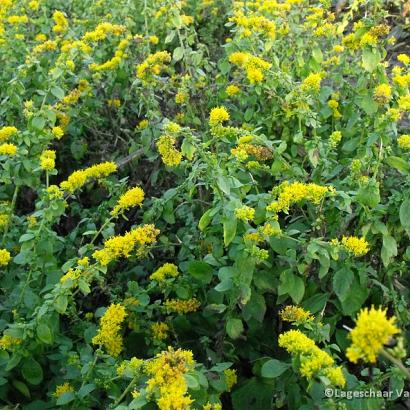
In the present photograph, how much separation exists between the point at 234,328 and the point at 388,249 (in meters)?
0.58

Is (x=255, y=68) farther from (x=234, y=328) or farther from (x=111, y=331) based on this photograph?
(x=111, y=331)

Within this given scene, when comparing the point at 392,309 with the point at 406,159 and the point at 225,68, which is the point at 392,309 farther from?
the point at 225,68

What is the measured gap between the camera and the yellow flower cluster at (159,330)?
211cm

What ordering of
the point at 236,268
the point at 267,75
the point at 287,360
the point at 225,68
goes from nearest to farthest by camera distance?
the point at 236,268 → the point at 287,360 → the point at 267,75 → the point at 225,68

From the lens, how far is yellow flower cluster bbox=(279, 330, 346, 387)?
4.62ft

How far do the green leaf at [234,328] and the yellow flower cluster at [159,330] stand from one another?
27 centimetres

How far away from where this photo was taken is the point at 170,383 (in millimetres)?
1401

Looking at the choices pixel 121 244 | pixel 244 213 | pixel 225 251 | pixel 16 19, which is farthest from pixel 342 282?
pixel 16 19

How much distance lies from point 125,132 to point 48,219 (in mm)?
1169

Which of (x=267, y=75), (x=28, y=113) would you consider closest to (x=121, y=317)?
(x=28, y=113)

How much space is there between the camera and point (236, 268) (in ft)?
6.24

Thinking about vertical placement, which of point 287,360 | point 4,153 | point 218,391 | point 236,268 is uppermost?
point 4,153

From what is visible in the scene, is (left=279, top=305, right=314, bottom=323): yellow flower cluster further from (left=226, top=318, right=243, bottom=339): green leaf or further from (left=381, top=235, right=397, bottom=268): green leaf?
(left=381, top=235, right=397, bottom=268): green leaf

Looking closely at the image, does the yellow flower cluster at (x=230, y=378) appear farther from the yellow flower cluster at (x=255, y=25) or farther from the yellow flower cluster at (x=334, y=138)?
the yellow flower cluster at (x=255, y=25)
